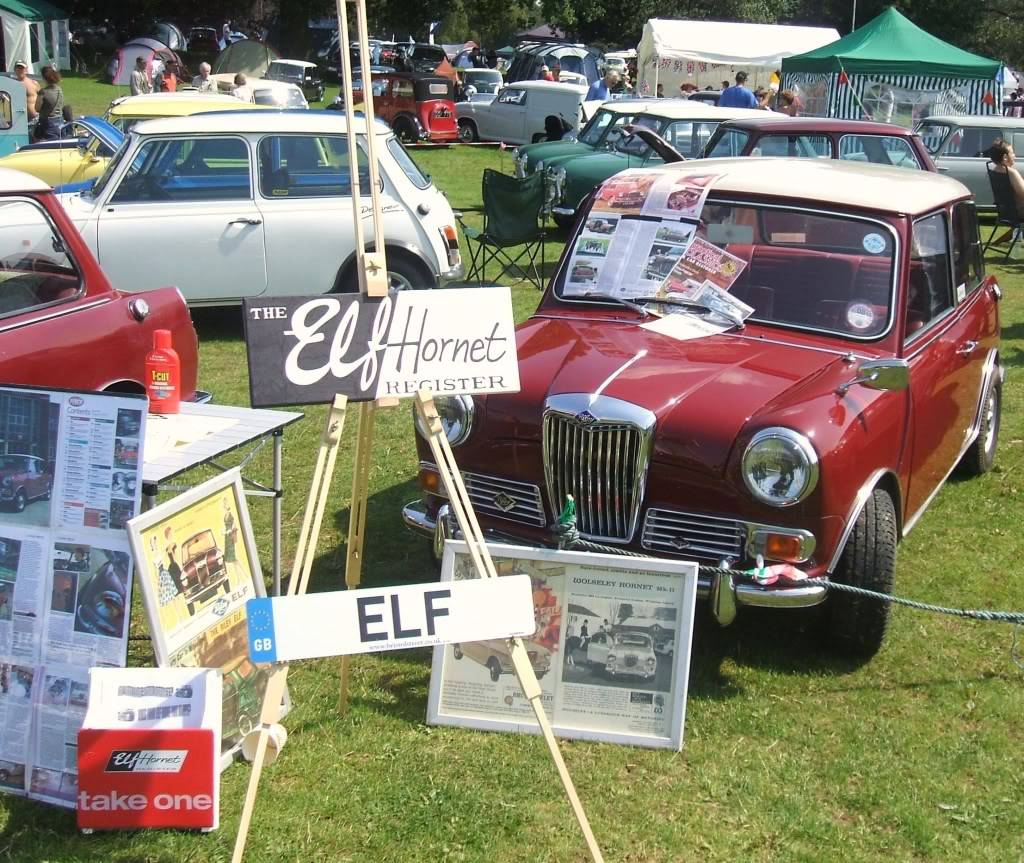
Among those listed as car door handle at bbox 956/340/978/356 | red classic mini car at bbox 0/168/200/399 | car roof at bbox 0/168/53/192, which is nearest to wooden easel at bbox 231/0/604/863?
red classic mini car at bbox 0/168/200/399

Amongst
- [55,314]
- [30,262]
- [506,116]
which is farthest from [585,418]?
[506,116]

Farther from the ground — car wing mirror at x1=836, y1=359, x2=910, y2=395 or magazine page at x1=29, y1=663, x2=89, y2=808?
car wing mirror at x1=836, y1=359, x2=910, y2=395

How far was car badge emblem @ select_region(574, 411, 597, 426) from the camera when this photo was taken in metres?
4.38

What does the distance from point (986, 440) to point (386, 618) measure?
482 cm

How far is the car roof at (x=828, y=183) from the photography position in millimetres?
5305

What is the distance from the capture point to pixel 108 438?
11.5 ft

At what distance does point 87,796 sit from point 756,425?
8.28ft

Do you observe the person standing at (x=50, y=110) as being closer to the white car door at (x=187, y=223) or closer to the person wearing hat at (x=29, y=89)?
the person wearing hat at (x=29, y=89)

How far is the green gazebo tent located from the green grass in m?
16.2

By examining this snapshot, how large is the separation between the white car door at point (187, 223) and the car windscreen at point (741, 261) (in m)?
4.35

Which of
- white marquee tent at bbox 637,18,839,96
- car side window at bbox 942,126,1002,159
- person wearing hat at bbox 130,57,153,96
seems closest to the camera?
car side window at bbox 942,126,1002,159

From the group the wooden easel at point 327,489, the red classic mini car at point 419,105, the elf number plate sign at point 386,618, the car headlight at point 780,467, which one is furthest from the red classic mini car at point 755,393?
the red classic mini car at point 419,105

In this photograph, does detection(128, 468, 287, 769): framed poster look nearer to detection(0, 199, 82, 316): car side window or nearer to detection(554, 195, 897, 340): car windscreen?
detection(0, 199, 82, 316): car side window

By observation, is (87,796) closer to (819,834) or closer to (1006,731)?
(819,834)
